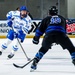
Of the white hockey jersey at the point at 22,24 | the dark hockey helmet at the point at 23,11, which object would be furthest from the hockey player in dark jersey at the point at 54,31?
the white hockey jersey at the point at 22,24

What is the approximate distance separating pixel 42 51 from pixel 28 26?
193 centimetres

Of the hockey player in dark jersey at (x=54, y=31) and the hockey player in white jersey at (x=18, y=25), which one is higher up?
the hockey player in dark jersey at (x=54, y=31)

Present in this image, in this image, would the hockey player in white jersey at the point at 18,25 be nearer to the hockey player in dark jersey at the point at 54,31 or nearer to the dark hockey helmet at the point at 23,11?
the dark hockey helmet at the point at 23,11

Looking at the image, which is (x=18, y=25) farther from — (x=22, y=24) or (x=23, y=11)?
(x=23, y=11)

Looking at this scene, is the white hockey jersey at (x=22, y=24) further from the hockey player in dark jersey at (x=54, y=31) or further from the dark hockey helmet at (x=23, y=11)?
the hockey player in dark jersey at (x=54, y=31)

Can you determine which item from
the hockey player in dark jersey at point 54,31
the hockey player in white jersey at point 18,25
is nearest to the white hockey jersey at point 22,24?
the hockey player in white jersey at point 18,25

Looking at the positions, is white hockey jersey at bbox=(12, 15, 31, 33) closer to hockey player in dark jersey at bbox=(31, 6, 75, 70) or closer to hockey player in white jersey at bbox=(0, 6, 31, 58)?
hockey player in white jersey at bbox=(0, 6, 31, 58)

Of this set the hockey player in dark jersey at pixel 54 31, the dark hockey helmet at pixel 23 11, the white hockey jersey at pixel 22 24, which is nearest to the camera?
the hockey player in dark jersey at pixel 54 31

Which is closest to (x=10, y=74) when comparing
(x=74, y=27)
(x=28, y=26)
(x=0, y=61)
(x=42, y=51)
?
(x=42, y=51)

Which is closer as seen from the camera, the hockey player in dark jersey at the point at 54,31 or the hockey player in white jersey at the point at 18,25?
the hockey player in dark jersey at the point at 54,31

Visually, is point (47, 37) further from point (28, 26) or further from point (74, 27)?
point (74, 27)

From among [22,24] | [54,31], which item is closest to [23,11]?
[22,24]

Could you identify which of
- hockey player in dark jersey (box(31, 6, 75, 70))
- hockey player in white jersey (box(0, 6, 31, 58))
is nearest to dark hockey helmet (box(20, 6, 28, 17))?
→ hockey player in white jersey (box(0, 6, 31, 58))

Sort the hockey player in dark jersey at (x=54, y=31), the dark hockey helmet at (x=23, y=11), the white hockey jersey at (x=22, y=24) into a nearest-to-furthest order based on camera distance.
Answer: the hockey player in dark jersey at (x=54, y=31)
the dark hockey helmet at (x=23, y=11)
the white hockey jersey at (x=22, y=24)
